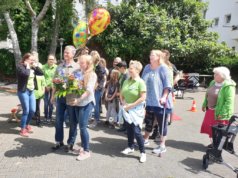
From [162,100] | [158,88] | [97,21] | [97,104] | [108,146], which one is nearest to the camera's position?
[162,100]

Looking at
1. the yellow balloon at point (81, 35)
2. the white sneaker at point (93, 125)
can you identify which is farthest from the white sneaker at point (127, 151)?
the yellow balloon at point (81, 35)

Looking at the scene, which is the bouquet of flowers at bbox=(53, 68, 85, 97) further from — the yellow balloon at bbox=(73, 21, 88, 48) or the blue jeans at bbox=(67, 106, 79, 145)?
the yellow balloon at bbox=(73, 21, 88, 48)

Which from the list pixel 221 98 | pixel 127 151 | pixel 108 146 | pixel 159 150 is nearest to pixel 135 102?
pixel 127 151

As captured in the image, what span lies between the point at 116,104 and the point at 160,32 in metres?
8.86

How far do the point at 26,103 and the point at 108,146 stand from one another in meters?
1.90

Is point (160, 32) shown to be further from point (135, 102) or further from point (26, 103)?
point (135, 102)

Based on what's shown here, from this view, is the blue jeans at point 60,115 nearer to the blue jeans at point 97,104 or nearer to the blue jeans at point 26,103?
the blue jeans at point 26,103

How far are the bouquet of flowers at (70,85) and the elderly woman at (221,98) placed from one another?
2476 mm

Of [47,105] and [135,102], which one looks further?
[47,105]

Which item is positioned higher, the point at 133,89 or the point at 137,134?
the point at 133,89

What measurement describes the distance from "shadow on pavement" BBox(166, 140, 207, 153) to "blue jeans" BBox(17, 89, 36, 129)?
3.00 meters

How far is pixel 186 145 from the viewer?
6020 millimetres

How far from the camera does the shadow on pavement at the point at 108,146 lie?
207 inches

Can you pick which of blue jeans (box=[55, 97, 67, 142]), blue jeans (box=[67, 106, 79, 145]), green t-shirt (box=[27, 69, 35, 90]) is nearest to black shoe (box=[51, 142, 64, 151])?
blue jeans (box=[55, 97, 67, 142])
